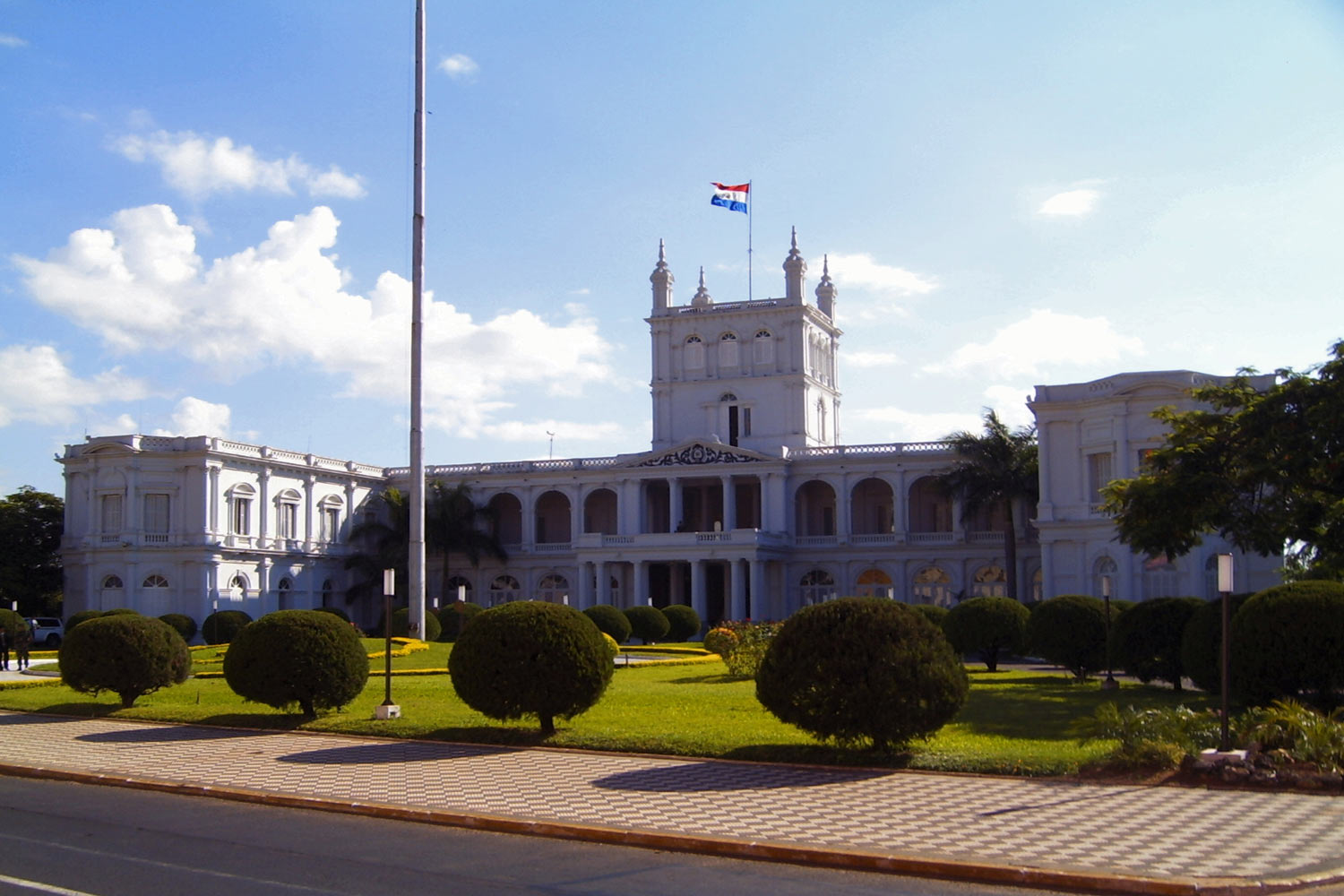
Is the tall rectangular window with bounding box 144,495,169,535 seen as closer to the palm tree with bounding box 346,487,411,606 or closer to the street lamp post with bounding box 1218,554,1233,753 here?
the palm tree with bounding box 346,487,411,606

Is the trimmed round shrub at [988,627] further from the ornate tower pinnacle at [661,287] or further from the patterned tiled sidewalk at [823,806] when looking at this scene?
the ornate tower pinnacle at [661,287]

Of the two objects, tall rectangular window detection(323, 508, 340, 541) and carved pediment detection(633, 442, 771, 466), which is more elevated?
carved pediment detection(633, 442, 771, 466)

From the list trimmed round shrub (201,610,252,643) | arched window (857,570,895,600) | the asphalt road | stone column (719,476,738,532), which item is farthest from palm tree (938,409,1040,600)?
the asphalt road

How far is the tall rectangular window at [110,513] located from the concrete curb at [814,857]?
53119 millimetres

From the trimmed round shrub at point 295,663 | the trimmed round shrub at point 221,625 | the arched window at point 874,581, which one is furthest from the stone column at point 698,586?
the trimmed round shrub at point 295,663

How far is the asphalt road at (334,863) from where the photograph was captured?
10.6 metres

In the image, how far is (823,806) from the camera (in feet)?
45.8

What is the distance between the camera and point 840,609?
17109mm

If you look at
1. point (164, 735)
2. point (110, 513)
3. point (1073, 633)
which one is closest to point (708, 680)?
point (1073, 633)

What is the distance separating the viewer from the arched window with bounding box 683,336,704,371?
75750 mm

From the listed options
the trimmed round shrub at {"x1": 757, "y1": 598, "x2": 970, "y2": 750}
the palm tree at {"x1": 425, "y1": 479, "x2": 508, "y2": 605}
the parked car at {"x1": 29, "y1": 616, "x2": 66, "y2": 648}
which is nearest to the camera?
the trimmed round shrub at {"x1": 757, "y1": 598, "x2": 970, "y2": 750}

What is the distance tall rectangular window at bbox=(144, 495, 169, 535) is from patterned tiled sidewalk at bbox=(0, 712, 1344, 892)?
47.0m

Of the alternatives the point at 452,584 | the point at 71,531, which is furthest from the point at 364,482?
the point at 71,531

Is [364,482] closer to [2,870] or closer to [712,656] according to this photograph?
[712,656]
